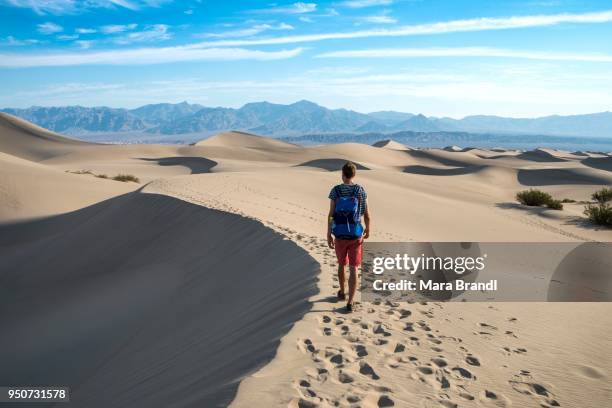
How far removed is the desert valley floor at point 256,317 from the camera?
381cm

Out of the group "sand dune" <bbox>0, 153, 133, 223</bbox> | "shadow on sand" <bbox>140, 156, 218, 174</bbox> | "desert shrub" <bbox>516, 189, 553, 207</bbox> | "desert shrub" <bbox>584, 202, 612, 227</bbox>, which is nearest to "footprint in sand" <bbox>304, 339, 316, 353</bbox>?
"desert shrub" <bbox>584, 202, 612, 227</bbox>

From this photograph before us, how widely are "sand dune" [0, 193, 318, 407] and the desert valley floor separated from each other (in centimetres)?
4

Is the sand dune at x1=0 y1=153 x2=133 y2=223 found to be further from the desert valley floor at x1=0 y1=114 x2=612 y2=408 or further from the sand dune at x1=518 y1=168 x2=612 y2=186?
the sand dune at x1=518 y1=168 x2=612 y2=186

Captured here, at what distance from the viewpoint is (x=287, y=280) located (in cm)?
637

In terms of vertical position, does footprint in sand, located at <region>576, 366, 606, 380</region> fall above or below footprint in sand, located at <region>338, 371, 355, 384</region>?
below

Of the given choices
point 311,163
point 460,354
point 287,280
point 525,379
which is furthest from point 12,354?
point 311,163

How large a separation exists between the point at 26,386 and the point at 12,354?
1503 millimetres

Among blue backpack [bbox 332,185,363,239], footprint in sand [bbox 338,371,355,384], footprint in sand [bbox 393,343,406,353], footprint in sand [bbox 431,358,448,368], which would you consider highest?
blue backpack [bbox 332,185,363,239]

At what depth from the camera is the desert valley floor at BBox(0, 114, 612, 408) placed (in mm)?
3809

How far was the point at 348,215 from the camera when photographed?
5.08 metres

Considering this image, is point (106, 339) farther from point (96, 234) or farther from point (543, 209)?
point (543, 209)

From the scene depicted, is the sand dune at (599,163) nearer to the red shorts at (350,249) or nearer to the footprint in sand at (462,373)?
the red shorts at (350,249)

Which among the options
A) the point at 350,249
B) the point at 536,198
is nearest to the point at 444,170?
the point at 536,198

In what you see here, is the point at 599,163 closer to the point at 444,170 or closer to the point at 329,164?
the point at 444,170
